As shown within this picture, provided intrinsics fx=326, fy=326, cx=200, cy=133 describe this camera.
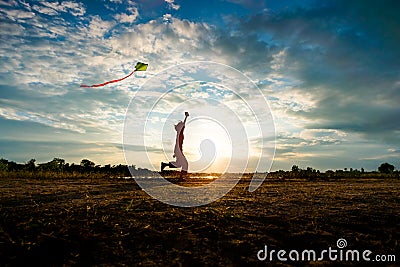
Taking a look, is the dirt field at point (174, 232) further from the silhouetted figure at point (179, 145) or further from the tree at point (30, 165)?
the tree at point (30, 165)

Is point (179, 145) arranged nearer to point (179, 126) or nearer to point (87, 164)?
point (179, 126)

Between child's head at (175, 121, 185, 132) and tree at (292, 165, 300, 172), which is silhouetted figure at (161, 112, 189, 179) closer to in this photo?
child's head at (175, 121, 185, 132)

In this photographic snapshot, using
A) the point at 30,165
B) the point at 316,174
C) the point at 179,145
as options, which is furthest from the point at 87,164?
the point at 316,174

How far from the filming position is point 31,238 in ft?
14.8

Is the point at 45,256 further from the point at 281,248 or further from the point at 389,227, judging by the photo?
the point at 389,227

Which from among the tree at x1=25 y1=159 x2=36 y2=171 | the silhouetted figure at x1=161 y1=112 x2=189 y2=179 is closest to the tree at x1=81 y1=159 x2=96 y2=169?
the tree at x1=25 y1=159 x2=36 y2=171

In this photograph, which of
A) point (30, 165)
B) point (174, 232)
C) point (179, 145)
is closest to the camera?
point (174, 232)

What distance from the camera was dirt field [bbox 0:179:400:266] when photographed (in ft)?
13.4

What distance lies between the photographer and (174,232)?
4.99 metres

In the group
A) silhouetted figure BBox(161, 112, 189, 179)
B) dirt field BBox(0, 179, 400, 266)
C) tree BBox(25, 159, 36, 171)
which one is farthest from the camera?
tree BBox(25, 159, 36, 171)

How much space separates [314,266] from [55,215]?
425 cm

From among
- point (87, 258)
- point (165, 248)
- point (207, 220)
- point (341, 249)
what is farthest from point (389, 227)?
point (87, 258)

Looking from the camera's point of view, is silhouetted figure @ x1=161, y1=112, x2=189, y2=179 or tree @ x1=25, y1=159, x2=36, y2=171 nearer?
silhouetted figure @ x1=161, y1=112, x2=189, y2=179

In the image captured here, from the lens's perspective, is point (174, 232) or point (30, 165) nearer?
point (174, 232)
